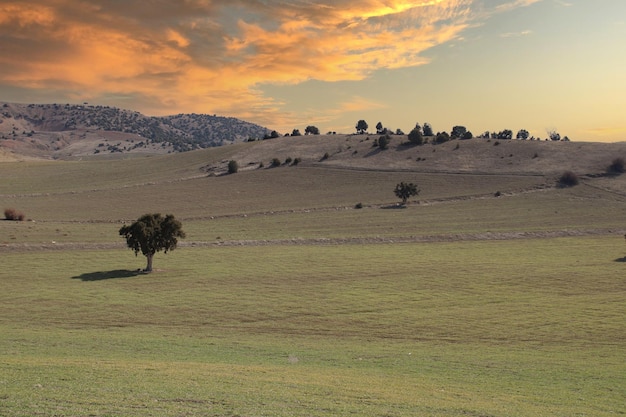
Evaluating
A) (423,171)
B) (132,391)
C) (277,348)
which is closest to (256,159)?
(423,171)

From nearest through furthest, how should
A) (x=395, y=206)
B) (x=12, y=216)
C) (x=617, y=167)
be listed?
(x=12, y=216) → (x=395, y=206) → (x=617, y=167)

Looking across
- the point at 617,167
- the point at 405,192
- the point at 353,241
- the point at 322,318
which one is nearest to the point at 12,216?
the point at 353,241

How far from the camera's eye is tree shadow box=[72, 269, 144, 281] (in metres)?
56.1

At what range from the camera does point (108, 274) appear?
58281 mm

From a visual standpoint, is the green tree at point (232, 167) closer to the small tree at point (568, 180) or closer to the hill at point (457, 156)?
the hill at point (457, 156)

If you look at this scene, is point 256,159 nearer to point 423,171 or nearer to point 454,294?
point 423,171

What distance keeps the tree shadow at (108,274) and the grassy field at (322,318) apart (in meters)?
0.45

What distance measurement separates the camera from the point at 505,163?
538ft

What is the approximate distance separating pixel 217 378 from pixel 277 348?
9.86 m

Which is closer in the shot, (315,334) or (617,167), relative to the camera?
(315,334)

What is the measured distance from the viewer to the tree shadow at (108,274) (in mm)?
56094

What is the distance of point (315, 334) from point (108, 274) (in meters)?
31.2

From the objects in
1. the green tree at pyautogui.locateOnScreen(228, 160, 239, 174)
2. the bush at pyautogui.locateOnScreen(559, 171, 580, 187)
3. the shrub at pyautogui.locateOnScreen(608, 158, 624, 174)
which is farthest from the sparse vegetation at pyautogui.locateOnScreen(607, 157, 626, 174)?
the green tree at pyautogui.locateOnScreen(228, 160, 239, 174)

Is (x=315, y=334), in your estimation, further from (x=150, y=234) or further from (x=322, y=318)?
(x=150, y=234)
